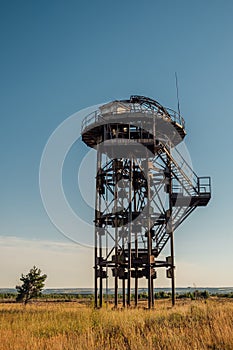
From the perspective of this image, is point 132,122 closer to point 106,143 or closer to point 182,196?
point 106,143

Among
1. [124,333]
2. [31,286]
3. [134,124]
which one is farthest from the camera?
[31,286]

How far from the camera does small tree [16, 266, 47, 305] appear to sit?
45.4 meters

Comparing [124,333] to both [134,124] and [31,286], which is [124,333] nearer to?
[134,124]

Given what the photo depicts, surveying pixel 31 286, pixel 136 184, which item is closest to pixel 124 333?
pixel 136 184

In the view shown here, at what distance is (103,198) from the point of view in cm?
2755

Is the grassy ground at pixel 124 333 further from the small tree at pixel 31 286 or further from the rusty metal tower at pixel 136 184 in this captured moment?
the small tree at pixel 31 286

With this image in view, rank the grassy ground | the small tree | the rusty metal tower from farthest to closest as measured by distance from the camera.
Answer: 1. the small tree
2. the rusty metal tower
3. the grassy ground

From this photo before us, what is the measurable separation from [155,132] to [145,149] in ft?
4.64

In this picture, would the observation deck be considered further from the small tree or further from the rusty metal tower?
the small tree

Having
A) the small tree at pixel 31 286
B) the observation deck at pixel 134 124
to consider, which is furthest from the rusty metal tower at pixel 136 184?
the small tree at pixel 31 286

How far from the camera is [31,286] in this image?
149 ft

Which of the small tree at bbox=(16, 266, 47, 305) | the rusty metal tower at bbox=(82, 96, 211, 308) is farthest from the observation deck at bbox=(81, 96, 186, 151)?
the small tree at bbox=(16, 266, 47, 305)

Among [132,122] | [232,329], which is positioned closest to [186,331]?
[232,329]

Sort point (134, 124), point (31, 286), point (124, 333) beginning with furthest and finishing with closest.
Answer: point (31, 286) → point (134, 124) → point (124, 333)
